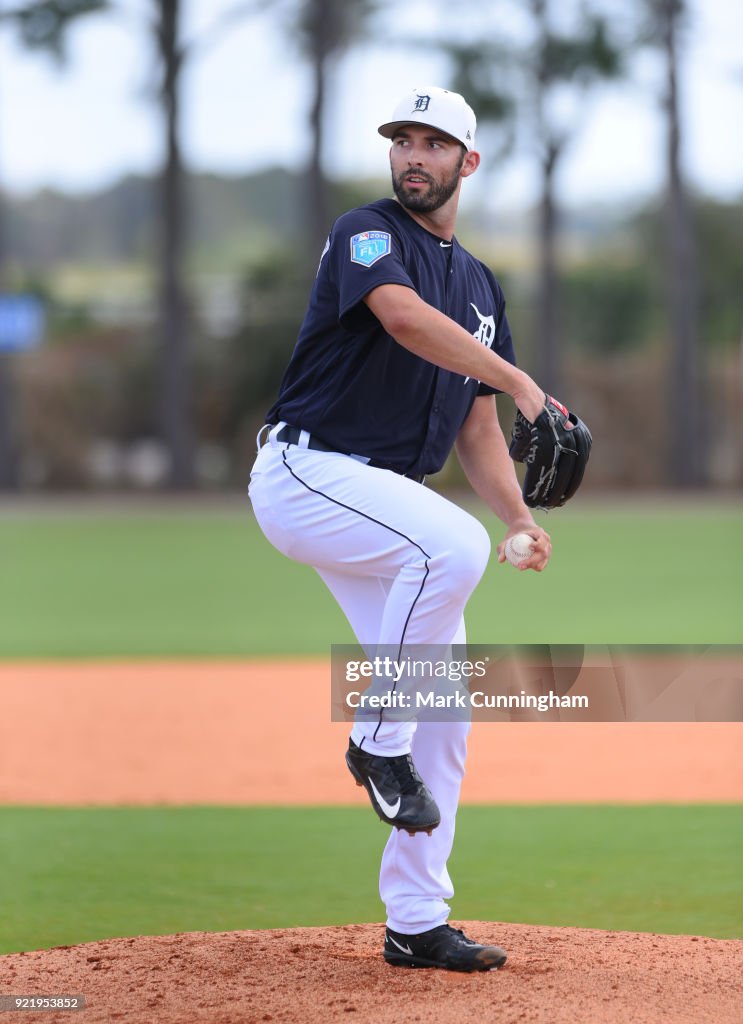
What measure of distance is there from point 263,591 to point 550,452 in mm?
13103

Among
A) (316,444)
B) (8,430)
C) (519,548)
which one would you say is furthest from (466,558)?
(8,430)

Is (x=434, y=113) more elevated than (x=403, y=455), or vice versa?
(x=434, y=113)

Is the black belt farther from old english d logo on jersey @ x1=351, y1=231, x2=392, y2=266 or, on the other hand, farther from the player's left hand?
old english d logo on jersey @ x1=351, y1=231, x2=392, y2=266

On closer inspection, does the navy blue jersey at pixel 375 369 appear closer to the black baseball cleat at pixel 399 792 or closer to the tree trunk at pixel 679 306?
the black baseball cleat at pixel 399 792

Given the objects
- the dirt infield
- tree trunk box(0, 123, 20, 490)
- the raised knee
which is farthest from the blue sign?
the raised knee

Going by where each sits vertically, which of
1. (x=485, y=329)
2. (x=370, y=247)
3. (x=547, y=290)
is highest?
(x=547, y=290)

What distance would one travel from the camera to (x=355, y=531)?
3.57m

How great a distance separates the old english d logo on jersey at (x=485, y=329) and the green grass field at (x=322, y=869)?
6.18 ft

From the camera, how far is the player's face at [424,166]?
143 inches

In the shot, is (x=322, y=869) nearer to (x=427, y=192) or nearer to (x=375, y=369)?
(x=375, y=369)

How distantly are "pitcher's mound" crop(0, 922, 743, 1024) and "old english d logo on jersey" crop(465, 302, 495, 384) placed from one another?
151 cm

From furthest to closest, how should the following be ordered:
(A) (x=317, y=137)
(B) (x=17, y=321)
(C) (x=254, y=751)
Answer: (B) (x=17, y=321) → (A) (x=317, y=137) → (C) (x=254, y=751)

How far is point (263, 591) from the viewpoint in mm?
16500

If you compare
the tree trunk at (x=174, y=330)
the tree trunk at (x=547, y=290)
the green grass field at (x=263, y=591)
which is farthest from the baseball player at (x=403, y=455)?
the tree trunk at (x=547, y=290)
